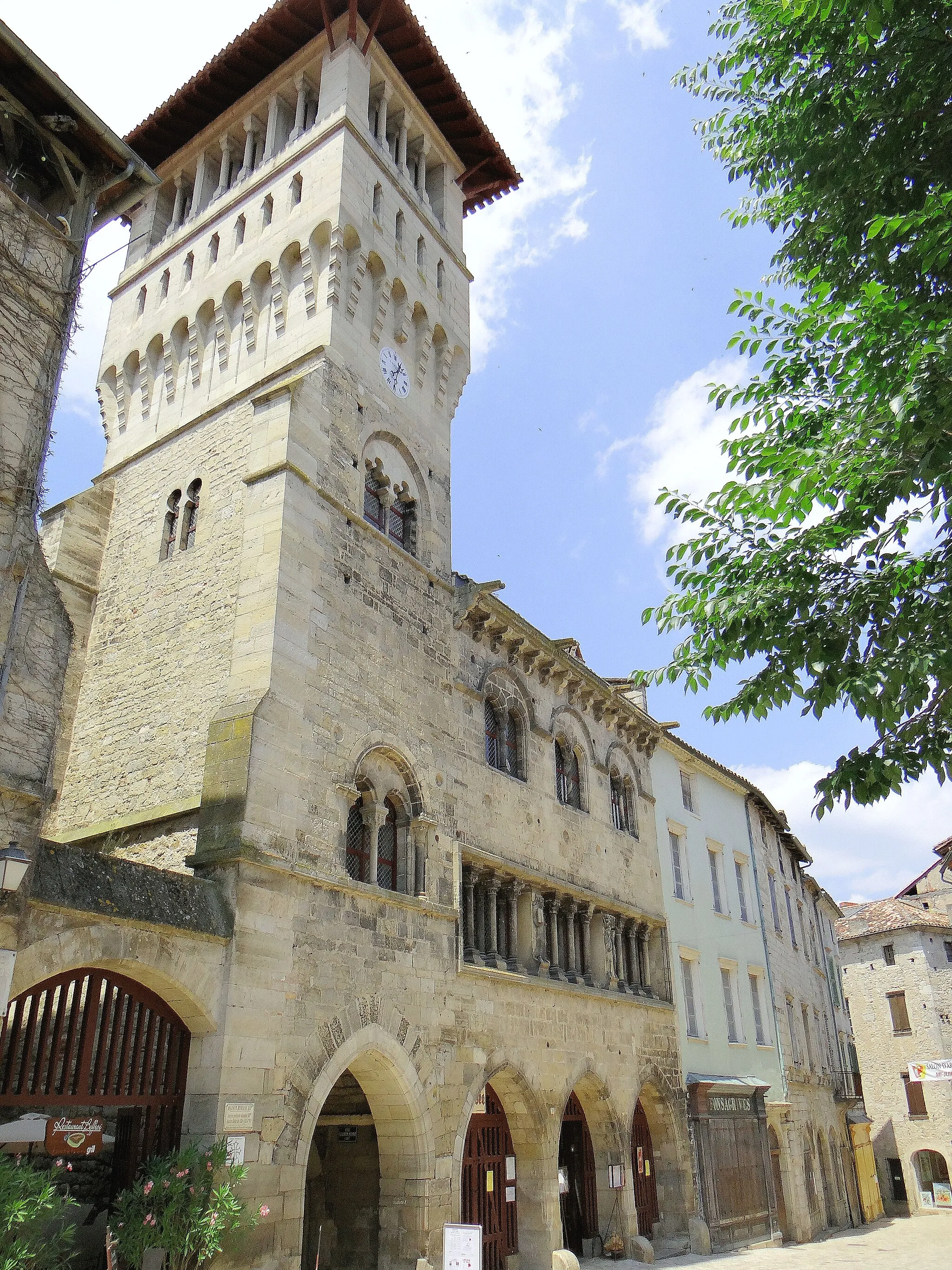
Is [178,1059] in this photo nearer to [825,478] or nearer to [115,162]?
[825,478]

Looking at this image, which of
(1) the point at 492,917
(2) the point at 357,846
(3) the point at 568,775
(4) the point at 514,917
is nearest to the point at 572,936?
(4) the point at 514,917

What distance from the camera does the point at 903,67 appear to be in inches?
302

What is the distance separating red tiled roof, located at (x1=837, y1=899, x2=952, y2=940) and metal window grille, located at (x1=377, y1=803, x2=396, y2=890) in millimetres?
30691

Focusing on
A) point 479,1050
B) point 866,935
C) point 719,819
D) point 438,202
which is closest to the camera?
point 479,1050

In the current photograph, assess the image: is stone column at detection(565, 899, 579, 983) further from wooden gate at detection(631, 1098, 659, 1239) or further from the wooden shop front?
the wooden shop front

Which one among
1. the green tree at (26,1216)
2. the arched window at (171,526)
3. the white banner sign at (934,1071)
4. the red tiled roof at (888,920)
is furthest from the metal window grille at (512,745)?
the red tiled roof at (888,920)

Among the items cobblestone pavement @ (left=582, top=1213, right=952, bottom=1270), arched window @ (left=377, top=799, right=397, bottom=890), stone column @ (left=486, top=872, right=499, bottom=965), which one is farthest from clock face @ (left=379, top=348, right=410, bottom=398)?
cobblestone pavement @ (left=582, top=1213, right=952, bottom=1270)

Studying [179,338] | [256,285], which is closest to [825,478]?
[256,285]

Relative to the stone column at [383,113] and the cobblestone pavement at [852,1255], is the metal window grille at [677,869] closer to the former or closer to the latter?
the cobblestone pavement at [852,1255]

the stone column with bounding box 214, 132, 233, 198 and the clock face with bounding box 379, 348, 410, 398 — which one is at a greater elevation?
the stone column with bounding box 214, 132, 233, 198

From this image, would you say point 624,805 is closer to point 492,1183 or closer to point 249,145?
point 492,1183

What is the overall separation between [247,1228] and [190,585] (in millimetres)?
7934

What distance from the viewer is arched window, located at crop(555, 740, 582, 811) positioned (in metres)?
18.5

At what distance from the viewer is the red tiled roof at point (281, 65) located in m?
17.2
